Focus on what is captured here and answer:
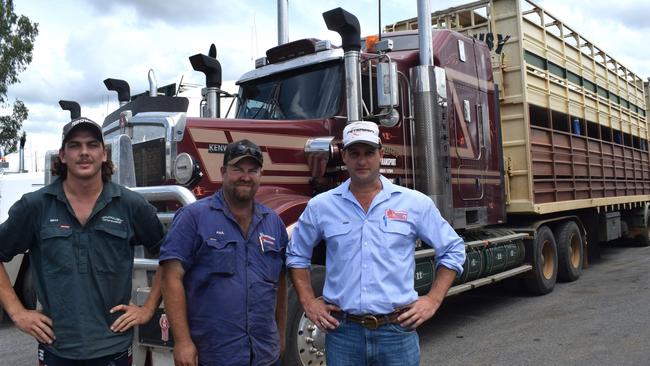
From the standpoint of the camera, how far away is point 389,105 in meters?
4.52

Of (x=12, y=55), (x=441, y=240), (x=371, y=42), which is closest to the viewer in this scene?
(x=441, y=240)

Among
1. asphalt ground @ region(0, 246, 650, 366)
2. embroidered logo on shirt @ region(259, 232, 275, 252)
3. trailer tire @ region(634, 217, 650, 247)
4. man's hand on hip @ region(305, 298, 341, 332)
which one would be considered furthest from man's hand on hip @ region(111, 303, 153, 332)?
trailer tire @ region(634, 217, 650, 247)

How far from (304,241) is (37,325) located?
1112 mm

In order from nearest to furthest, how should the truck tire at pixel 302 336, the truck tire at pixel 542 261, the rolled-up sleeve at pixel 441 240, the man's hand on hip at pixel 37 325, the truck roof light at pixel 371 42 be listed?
the man's hand on hip at pixel 37 325, the rolled-up sleeve at pixel 441 240, the truck tire at pixel 302 336, the truck roof light at pixel 371 42, the truck tire at pixel 542 261

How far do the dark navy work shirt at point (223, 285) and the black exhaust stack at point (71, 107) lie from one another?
4.21 meters

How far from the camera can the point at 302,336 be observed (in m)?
4.07

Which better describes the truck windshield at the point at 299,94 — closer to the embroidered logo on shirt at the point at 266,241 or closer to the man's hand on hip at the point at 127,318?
the embroidered logo on shirt at the point at 266,241

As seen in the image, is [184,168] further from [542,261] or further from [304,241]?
[542,261]

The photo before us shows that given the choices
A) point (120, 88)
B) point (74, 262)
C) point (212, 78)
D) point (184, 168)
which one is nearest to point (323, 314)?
point (74, 262)

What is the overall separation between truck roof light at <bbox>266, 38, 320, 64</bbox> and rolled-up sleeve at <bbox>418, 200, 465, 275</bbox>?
3.10m

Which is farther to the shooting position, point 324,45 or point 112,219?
point 324,45

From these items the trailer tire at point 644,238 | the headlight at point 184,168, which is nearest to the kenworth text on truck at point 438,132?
the headlight at point 184,168

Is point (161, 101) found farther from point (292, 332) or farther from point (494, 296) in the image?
point (494, 296)

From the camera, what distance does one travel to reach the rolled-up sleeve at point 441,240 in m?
2.46
